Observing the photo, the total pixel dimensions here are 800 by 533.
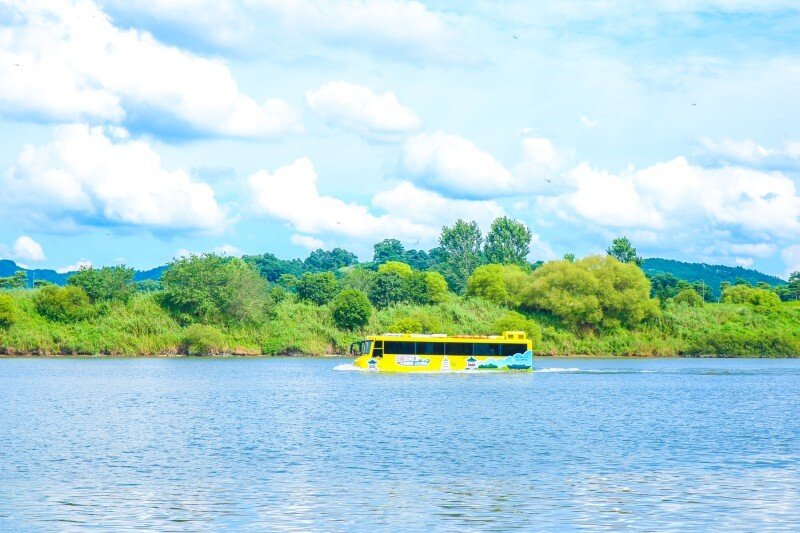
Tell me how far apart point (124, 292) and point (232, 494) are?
95.4m

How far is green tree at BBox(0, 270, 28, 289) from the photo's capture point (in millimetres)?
139075

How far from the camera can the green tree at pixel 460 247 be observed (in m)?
165

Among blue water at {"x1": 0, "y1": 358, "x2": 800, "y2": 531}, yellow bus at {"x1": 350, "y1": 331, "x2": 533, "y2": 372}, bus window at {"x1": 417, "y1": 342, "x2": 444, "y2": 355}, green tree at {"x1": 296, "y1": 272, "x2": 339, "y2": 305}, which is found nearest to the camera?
blue water at {"x1": 0, "y1": 358, "x2": 800, "y2": 531}

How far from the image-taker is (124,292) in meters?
118

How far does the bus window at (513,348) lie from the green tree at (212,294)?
38517mm

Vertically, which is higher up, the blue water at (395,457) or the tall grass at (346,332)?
the tall grass at (346,332)

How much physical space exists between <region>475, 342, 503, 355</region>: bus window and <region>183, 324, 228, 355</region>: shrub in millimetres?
37871

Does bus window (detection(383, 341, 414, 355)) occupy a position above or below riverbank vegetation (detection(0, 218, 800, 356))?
below

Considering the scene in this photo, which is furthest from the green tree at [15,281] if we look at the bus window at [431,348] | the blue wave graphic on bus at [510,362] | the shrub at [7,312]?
the blue wave graphic on bus at [510,362]

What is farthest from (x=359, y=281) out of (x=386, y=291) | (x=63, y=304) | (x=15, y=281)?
(x=15, y=281)

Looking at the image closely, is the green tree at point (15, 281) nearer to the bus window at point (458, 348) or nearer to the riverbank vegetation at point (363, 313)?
the riverbank vegetation at point (363, 313)

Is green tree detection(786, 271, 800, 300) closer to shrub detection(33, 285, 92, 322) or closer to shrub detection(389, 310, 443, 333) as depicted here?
shrub detection(389, 310, 443, 333)

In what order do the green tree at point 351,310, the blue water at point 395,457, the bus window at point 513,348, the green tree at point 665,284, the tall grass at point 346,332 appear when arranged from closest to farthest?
the blue water at point 395,457 → the bus window at point 513,348 → the tall grass at point 346,332 → the green tree at point 351,310 → the green tree at point 665,284

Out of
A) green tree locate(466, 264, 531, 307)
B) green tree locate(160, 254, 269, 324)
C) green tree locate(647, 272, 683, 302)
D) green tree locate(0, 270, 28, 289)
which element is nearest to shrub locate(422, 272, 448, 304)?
green tree locate(466, 264, 531, 307)
